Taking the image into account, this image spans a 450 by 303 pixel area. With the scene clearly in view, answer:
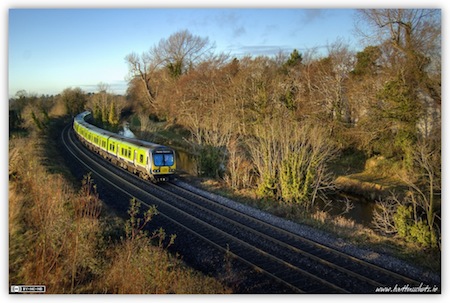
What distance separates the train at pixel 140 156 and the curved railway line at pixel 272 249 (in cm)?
182

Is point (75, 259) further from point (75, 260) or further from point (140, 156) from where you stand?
point (140, 156)

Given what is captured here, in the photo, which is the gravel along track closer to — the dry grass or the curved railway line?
the curved railway line

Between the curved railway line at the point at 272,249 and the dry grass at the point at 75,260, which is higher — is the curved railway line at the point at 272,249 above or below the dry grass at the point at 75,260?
below

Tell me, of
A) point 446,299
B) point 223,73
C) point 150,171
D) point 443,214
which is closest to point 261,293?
point 446,299

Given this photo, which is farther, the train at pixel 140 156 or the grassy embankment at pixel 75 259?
the train at pixel 140 156

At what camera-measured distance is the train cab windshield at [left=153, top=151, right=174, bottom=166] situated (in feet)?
54.6

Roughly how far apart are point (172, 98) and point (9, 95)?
2382cm

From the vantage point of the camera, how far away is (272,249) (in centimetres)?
942

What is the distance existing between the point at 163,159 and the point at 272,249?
28.7 ft

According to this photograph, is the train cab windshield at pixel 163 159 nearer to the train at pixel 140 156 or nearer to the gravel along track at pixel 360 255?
the train at pixel 140 156

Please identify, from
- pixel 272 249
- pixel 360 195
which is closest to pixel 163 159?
pixel 272 249

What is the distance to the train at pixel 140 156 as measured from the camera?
16688 millimetres

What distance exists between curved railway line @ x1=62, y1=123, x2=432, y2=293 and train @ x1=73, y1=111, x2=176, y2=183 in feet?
5.98

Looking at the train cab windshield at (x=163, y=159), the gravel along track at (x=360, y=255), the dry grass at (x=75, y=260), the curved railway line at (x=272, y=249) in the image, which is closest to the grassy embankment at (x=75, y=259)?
the dry grass at (x=75, y=260)
